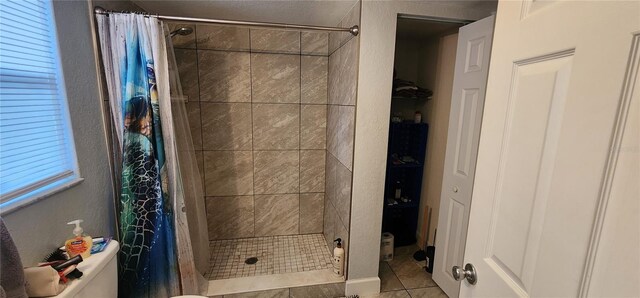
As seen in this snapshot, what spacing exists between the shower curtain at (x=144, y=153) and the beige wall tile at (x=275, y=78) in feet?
2.68

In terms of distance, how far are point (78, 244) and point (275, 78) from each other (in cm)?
167

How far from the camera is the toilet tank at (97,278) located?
101 cm

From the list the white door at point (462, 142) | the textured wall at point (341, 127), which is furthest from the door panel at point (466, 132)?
the textured wall at point (341, 127)

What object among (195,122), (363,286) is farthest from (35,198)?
(363,286)

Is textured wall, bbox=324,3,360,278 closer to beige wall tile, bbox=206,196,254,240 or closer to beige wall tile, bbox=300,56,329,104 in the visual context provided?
beige wall tile, bbox=300,56,329,104

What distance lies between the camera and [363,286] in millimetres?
1909

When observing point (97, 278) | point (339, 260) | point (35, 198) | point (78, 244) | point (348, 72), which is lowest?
point (339, 260)

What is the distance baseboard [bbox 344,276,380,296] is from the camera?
1.89 meters

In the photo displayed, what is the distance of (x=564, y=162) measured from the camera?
1.77 ft

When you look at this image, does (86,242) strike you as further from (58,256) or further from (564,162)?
(564,162)

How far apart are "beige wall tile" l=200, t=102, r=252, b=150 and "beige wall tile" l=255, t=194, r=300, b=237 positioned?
0.56m

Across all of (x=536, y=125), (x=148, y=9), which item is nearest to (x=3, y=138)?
(x=148, y=9)

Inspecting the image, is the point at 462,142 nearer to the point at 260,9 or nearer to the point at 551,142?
the point at 551,142

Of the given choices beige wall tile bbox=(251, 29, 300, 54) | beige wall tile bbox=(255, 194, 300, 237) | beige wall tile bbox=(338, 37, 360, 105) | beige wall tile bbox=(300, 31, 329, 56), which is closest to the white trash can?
beige wall tile bbox=(255, 194, 300, 237)
